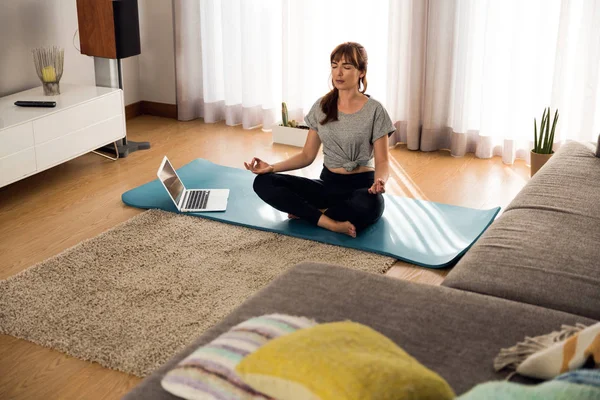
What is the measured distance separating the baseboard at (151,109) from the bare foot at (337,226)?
239 cm

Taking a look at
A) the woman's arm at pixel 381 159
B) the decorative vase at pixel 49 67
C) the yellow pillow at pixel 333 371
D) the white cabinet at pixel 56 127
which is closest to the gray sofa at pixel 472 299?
the yellow pillow at pixel 333 371

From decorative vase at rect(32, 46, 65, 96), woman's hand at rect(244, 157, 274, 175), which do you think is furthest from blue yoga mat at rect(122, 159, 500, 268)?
decorative vase at rect(32, 46, 65, 96)

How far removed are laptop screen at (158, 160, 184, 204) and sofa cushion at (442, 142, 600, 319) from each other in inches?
66.0

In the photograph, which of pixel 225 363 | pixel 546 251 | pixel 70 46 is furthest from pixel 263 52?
pixel 225 363

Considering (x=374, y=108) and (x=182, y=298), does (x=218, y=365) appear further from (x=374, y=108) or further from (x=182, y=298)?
(x=374, y=108)

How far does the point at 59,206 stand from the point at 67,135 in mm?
465

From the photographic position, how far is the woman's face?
325cm

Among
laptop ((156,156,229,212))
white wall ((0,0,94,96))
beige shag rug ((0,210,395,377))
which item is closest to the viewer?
beige shag rug ((0,210,395,377))

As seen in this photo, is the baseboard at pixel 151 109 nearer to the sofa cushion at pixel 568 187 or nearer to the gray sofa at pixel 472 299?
the sofa cushion at pixel 568 187

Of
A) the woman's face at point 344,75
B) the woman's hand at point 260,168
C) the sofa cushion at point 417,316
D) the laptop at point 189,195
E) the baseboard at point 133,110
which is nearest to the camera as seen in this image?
the sofa cushion at point 417,316

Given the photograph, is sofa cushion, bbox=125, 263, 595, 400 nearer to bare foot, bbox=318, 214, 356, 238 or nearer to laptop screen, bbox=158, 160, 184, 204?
bare foot, bbox=318, 214, 356, 238

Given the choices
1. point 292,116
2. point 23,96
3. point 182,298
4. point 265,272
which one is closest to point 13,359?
point 182,298

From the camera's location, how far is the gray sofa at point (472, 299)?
1.66 meters

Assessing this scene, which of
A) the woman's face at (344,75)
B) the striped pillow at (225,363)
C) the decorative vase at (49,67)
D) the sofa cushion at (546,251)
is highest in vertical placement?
the woman's face at (344,75)
